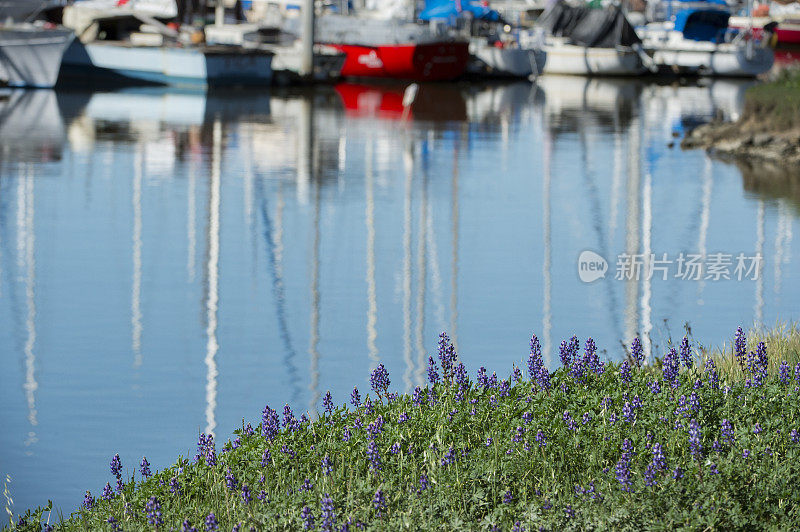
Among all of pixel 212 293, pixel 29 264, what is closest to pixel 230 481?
pixel 212 293

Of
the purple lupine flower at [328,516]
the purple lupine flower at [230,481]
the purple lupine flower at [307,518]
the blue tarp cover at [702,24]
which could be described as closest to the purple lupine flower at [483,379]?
the purple lupine flower at [230,481]

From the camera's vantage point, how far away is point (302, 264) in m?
14.5

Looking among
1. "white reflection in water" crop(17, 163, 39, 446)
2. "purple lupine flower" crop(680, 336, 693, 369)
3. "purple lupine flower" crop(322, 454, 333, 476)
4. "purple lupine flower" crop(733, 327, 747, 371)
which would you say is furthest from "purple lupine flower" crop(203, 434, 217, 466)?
"purple lupine flower" crop(733, 327, 747, 371)

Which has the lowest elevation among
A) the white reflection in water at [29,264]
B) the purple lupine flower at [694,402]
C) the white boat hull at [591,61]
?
the white boat hull at [591,61]

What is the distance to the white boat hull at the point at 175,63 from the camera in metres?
40.1

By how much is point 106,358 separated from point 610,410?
4.67 m

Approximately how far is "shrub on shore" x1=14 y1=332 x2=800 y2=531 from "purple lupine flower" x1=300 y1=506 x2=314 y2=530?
0.01 m

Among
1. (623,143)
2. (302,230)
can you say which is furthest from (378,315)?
(623,143)

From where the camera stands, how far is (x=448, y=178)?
21359 millimetres

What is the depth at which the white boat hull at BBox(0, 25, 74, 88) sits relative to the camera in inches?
1478

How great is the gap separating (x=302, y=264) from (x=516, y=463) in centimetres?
788

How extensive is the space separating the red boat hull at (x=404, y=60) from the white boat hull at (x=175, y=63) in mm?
4517

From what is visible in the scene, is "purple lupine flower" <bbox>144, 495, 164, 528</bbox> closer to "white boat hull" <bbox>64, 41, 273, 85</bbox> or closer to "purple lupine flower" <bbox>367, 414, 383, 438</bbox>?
"purple lupine flower" <bbox>367, 414, 383, 438</bbox>

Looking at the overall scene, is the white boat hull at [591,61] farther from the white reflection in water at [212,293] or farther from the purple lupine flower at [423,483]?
the purple lupine flower at [423,483]
